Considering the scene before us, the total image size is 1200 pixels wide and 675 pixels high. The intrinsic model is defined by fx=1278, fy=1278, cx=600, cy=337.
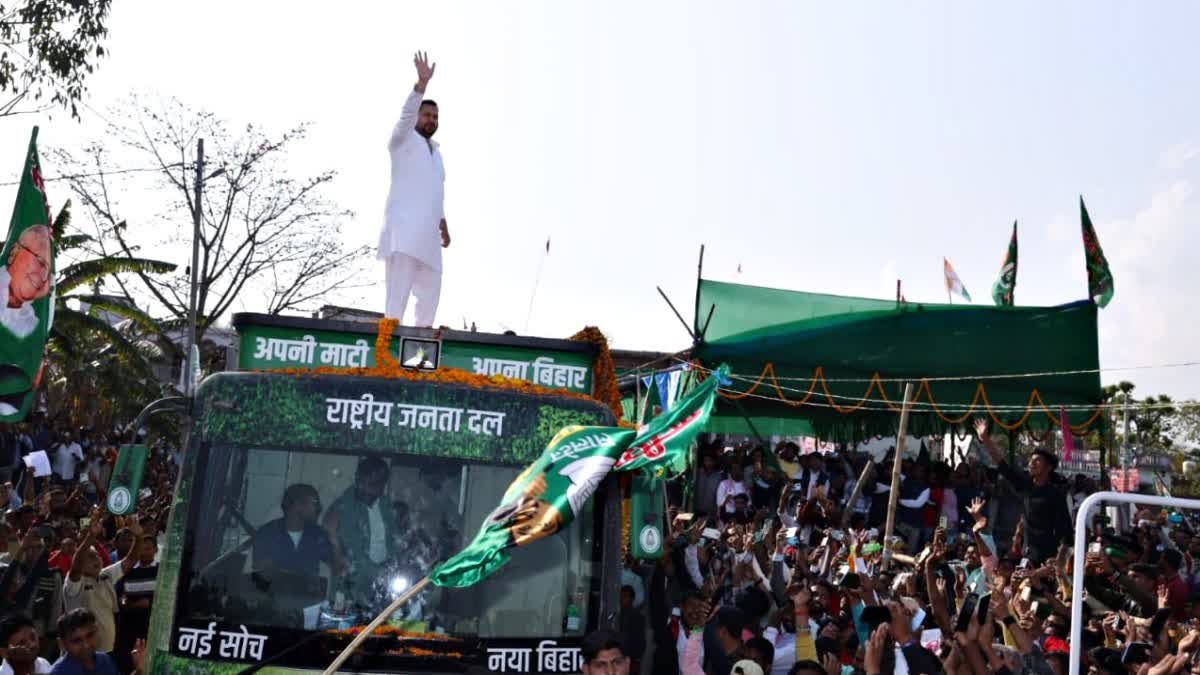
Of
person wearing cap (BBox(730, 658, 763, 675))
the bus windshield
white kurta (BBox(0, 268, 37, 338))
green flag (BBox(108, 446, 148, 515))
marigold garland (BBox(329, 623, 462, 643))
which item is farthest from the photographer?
white kurta (BBox(0, 268, 37, 338))

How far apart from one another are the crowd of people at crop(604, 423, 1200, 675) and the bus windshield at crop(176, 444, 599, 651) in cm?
57

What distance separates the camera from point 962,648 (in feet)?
19.5

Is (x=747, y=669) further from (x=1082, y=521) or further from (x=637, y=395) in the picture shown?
(x=637, y=395)

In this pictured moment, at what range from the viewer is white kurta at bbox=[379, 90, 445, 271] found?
25.8 ft

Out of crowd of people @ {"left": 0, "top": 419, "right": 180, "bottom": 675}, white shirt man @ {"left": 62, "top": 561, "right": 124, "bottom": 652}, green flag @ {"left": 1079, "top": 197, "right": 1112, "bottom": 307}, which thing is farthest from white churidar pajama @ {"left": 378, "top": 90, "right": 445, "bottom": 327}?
green flag @ {"left": 1079, "top": 197, "right": 1112, "bottom": 307}

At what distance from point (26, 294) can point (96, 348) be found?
22.3 metres

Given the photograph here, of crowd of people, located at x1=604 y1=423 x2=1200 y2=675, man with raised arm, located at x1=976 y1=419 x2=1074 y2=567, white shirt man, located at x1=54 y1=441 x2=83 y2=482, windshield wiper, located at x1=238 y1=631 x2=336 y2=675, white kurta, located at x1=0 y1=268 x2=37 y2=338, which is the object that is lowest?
windshield wiper, located at x1=238 y1=631 x2=336 y2=675

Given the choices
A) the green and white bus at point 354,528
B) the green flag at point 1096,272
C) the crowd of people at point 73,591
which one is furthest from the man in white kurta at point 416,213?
the green flag at point 1096,272

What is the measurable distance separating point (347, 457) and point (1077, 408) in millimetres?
14214

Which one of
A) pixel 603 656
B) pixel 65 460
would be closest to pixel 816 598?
pixel 603 656

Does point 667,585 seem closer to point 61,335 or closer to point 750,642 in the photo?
point 750,642

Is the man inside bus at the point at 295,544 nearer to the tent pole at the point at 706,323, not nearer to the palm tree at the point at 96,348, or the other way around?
the tent pole at the point at 706,323

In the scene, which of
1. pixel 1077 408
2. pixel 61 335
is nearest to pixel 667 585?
pixel 1077 408

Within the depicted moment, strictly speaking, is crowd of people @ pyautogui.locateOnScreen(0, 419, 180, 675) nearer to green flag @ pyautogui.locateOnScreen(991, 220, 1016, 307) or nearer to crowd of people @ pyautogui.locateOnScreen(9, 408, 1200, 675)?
crowd of people @ pyautogui.locateOnScreen(9, 408, 1200, 675)
